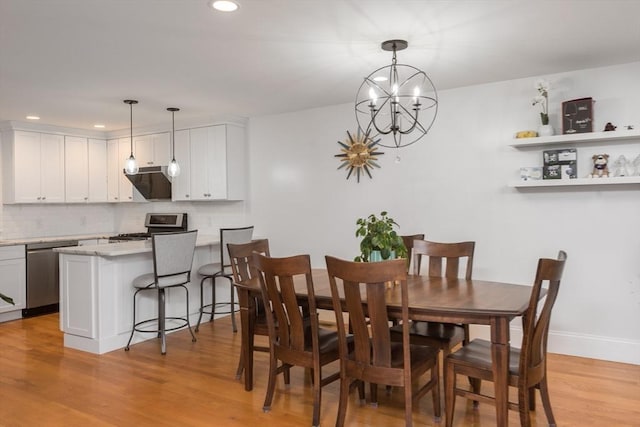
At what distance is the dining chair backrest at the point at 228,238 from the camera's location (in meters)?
4.73

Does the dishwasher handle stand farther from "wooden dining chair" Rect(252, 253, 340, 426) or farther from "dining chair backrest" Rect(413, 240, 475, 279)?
"dining chair backrest" Rect(413, 240, 475, 279)

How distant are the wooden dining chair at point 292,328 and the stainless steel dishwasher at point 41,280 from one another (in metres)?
3.94

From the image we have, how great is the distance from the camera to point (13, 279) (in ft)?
17.6

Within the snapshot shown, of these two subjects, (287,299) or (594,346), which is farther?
(594,346)

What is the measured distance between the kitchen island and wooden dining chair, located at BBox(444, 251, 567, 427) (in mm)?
2917

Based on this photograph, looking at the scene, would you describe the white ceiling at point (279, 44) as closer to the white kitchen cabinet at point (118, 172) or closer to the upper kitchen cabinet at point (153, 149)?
the upper kitchen cabinet at point (153, 149)

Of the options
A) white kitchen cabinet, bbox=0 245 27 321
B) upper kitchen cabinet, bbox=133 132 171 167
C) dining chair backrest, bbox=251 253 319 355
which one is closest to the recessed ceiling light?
dining chair backrest, bbox=251 253 319 355

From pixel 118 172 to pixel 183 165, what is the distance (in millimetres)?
1342

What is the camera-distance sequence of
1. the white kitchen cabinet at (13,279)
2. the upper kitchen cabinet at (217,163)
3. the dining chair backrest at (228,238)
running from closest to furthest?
the dining chair backrest at (228,238) → the white kitchen cabinet at (13,279) → the upper kitchen cabinet at (217,163)

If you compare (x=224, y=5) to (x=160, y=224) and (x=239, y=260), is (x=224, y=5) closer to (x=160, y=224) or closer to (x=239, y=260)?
(x=239, y=260)

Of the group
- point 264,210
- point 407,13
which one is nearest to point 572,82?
point 407,13

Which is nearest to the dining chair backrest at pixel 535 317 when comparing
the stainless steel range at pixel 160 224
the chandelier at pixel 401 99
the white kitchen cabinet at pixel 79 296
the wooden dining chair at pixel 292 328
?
the wooden dining chair at pixel 292 328

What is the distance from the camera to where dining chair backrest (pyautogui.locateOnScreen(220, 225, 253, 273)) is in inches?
186

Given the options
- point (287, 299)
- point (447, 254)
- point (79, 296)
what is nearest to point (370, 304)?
point (287, 299)
